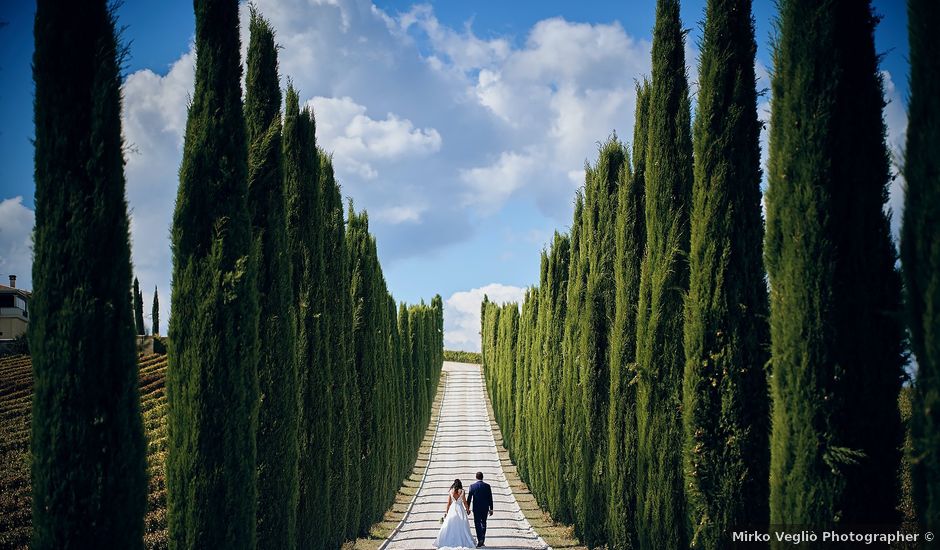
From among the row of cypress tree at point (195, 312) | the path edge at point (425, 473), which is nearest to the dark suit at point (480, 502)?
the path edge at point (425, 473)

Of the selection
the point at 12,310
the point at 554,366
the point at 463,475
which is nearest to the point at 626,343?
the point at 554,366

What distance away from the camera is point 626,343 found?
12.1 meters

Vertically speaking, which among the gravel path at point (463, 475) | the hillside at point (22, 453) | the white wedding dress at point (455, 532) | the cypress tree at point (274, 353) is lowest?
the gravel path at point (463, 475)

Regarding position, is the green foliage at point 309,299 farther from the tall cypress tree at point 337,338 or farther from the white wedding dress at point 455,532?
the white wedding dress at point 455,532

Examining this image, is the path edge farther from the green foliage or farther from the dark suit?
the green foliage

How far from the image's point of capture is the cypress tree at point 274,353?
9.62m

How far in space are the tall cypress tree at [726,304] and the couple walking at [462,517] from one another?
8944 millimetres

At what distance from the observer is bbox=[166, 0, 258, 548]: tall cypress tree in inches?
295

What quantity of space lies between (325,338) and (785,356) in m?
9.99

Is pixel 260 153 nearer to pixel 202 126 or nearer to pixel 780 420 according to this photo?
pixel 202 126

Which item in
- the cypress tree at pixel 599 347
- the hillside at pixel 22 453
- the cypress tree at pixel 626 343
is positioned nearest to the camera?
the hillside at pixel 22 453

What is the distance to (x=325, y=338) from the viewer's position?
1380cm

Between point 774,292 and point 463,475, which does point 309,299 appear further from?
point 463,475

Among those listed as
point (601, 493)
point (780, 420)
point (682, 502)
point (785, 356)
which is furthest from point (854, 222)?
point (601, 493)
